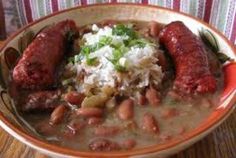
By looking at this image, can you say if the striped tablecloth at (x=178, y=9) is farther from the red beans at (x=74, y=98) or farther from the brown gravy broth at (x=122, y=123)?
the red beans at (x=74, y=98)

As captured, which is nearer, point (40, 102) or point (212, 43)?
point (40, 102)

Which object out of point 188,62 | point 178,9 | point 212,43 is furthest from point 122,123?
point 178,9

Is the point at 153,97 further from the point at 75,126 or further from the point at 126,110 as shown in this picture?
the point at 75,126

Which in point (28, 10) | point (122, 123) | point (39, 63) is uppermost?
point (39, 63)

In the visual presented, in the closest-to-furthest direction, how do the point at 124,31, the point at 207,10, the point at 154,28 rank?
1. the point at 124,31
2. the point at 154,28
3. the point at 207,10

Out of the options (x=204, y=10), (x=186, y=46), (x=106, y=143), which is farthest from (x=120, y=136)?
(x=204, y=10)

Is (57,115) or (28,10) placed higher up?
(57,115)
